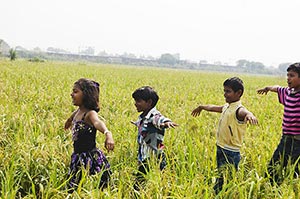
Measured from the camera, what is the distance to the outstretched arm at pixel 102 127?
9.16 ft

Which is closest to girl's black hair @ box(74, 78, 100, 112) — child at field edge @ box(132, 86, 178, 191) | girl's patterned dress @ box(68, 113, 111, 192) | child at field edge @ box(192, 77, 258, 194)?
girl's patterned dress @ box(68, 113, 111, 192)

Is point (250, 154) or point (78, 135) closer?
point (78, 135)

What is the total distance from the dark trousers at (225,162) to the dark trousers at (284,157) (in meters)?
0.43

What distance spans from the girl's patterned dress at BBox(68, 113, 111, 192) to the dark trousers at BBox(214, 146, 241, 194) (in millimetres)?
993

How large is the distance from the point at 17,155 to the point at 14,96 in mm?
4701

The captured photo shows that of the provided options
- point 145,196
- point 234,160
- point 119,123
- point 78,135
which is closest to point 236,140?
point 234,160

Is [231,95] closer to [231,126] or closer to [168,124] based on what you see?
[231,126]

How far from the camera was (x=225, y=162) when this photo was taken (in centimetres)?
340

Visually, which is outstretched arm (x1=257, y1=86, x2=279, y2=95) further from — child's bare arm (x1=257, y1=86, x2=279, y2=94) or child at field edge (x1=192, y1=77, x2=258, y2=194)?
child at field edge (x1=192, y1=77, x2=258, y2=194)

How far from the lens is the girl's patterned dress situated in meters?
3.17

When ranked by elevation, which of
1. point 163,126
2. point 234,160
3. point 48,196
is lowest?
point 48,196

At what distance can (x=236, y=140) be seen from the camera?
10.9ft

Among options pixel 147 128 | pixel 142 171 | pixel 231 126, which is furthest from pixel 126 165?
pixel 231 126

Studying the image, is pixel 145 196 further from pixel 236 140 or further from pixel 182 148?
pixel 182 148
